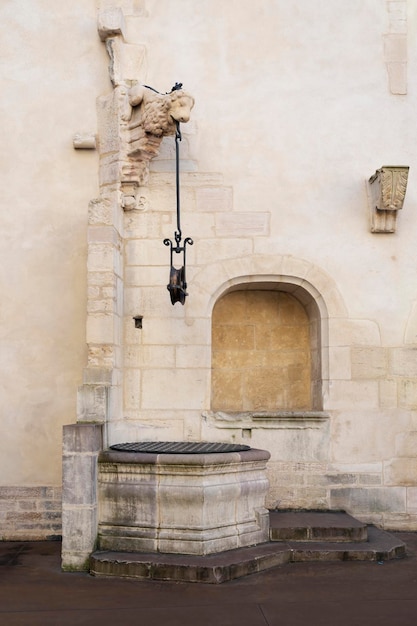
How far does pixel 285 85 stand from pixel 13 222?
2.96 m

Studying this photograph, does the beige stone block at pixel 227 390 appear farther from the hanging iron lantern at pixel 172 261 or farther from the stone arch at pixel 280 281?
the hanging iron lantern at pixel 172 261

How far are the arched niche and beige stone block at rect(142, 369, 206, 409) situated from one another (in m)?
0.66

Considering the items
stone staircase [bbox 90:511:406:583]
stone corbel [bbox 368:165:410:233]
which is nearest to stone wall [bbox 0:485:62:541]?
stone staircase [bbox 90:511:406:583]

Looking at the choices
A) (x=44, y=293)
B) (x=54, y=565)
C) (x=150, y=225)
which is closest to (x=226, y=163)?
(x=150, y=225)

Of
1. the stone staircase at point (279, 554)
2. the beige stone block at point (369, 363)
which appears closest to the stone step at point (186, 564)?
the stone staircase at point (279, 554)

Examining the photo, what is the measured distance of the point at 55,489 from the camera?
254 inches

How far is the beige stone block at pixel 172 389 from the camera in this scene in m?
6.43

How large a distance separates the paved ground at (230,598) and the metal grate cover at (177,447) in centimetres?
97

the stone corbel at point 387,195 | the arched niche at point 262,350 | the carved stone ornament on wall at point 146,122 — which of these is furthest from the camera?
the arched niche at point 262,350

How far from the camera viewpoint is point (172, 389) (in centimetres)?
645

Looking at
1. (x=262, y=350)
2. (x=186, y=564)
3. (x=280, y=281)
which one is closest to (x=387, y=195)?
(x=280, y=281)

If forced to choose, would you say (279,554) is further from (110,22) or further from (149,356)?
(110,22)

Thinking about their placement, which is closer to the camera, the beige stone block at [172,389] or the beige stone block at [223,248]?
the beige stone block at [172,389]

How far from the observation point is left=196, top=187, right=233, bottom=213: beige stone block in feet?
21.9
